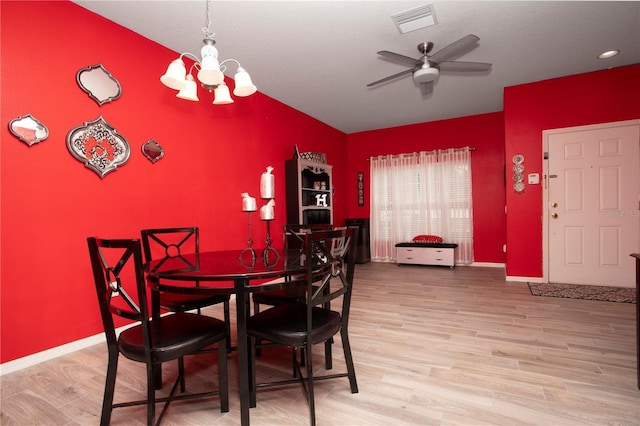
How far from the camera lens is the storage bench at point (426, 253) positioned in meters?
5.18

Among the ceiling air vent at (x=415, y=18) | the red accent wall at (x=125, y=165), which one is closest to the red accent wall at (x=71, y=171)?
the red accent wall at (x=125, y=165)

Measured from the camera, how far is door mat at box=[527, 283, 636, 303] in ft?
11.0

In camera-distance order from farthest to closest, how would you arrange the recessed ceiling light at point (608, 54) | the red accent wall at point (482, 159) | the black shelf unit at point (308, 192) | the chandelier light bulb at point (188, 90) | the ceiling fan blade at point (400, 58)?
1. the red accent wall at point (482, 159)
2. the black shelf unit at point (308, 192)
3. the recessed ceiling light at point (608, 54)
4. the ceiling fan blade at point (400, 58)
5. the chandelier light bulb at point (188, 90)

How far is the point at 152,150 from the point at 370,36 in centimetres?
234

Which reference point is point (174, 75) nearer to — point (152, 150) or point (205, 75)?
point (205, 75)

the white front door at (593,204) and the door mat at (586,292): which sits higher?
the white front door at (593,204)

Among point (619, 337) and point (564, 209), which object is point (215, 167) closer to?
point (619, 337)

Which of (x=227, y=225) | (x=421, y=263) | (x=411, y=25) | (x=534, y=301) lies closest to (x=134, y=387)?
(x=227, y=225)

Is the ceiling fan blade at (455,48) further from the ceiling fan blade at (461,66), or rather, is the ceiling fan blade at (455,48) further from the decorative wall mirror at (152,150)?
the decorative wall mirror at (152,150)

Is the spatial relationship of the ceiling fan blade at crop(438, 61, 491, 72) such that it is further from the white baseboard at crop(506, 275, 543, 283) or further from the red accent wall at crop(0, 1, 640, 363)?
the white baseboard at crop(506, 275, 543, 283)

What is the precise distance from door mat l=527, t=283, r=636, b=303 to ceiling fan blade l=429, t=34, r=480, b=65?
2893 millimetres

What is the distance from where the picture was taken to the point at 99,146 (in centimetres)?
247

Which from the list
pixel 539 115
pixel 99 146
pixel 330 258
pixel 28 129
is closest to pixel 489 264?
pixel 539 115

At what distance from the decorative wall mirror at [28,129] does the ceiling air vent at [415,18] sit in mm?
2858
